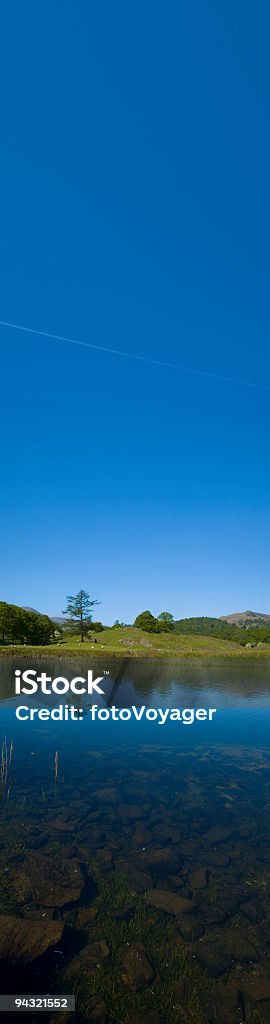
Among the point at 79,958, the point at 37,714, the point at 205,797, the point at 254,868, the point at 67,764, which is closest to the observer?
the point at 79,958

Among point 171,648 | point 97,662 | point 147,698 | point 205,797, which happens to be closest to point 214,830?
point 205,797

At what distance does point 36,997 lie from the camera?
10.8 meters

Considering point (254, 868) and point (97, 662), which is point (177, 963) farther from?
point (97, 662)

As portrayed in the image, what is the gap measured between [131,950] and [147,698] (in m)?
48.3

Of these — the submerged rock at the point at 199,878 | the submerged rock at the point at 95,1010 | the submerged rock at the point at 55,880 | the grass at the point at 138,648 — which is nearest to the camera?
the submerged rock at the point at 95,1010

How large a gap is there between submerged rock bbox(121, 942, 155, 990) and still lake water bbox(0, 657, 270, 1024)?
1.2 inches

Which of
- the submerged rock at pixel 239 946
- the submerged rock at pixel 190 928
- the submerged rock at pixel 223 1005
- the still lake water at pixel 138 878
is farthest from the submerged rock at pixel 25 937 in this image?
the submerged rock at pixel 239 946

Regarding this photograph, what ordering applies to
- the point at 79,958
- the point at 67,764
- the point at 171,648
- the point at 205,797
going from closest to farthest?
the point at 79,958 → the point at 205,797 → the point at 67,764 → the point at 171,648

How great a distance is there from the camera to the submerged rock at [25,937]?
39.9 feet

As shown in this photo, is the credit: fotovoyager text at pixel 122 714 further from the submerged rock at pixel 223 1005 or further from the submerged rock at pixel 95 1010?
the submerged rock at pixel 95 1010

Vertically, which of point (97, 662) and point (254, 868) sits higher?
point (254, 868)

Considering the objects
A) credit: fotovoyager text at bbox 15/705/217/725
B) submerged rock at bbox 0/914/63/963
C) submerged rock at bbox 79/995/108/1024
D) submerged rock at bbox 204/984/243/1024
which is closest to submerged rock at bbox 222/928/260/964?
submerged rock at bbox 204/984/243/1024

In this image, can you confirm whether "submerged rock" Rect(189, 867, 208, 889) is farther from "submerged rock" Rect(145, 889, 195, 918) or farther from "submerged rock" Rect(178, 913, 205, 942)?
"submerged rock" Rect(178, 913, 205, 942)

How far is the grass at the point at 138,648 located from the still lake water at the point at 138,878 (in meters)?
68.4
